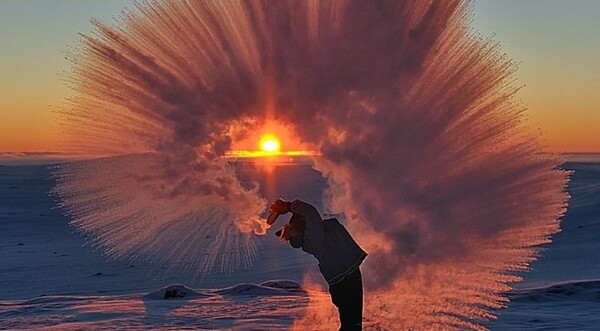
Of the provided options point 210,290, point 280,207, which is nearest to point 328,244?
point 280,207

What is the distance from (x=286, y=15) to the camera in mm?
10961

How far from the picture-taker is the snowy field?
12867 millimetres

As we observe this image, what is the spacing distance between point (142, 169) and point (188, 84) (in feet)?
5.14

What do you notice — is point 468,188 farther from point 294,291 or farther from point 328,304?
point 294,291

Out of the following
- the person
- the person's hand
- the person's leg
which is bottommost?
the person's leg

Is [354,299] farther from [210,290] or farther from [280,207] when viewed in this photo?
[210,290]

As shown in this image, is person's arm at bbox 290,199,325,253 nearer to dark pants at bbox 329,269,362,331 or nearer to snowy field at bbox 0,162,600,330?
dark pants at bbox 329,269,362,331

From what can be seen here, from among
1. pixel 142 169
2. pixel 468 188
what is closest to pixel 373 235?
pixel 468 188

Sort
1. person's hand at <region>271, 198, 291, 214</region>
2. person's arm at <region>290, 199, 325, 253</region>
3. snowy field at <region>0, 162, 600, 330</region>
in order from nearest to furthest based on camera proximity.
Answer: person's arm at <region>290, 199, 325, 253</region>
person's hand at <region>271, 198, 291, 214</region>
snowy field at <region>0, 162, 600, 330</region>

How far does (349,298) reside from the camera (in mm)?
9297

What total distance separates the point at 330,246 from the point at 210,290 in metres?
8.71

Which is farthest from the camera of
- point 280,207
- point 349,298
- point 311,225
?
point 349,298

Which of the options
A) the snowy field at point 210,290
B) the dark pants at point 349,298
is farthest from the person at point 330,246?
the snowy field at point 210,290

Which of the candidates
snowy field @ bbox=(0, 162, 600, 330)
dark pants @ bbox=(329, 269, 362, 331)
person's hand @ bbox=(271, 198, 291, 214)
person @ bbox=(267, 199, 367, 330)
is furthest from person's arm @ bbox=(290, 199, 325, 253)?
snowy field @ bbox=(0, 162, 600, 330)
